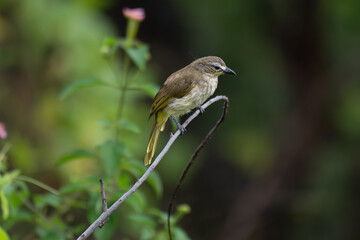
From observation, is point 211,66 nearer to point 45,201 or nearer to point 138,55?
point 138,55

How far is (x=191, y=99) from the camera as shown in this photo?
3.63 meters

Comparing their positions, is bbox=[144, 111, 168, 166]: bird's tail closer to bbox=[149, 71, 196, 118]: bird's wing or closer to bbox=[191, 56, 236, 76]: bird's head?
bbox=[149, 71, 196, 118]: bird's wing

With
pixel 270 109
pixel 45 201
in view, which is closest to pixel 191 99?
pixel 45 201

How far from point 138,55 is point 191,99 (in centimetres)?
59

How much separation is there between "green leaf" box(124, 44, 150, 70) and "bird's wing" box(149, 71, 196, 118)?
40cm

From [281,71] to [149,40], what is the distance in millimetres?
1787

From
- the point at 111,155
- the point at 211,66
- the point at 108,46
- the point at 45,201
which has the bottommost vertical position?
the point at 45,201

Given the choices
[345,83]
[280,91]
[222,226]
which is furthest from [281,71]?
[222,226]

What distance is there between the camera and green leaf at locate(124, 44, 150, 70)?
10.1 ft

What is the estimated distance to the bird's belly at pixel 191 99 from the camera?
358 centimetres

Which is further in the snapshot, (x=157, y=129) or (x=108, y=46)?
(x=157, y=129)

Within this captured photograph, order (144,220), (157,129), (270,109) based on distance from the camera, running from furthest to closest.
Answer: (270,109) < (157,129) < (144,220)

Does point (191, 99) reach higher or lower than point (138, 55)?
lower

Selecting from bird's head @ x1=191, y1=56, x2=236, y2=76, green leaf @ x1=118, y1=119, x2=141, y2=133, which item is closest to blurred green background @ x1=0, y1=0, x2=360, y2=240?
bird's head @ x1=191, y1=56, x2=236, y2=76
